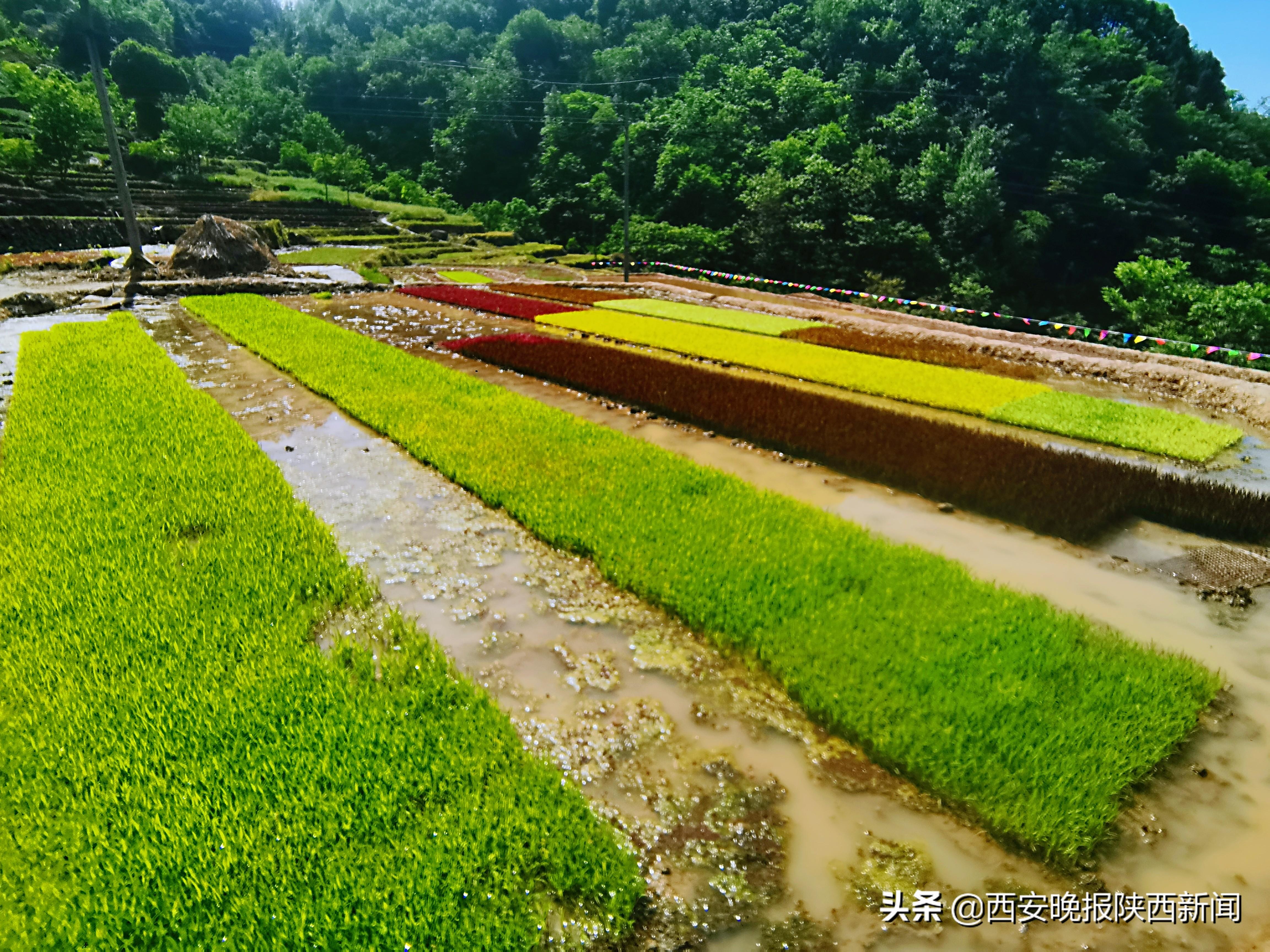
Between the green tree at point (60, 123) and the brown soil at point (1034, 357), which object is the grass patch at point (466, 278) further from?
the green tree at point (60, 123)


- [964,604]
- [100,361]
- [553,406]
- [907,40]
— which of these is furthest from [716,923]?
[907,40]

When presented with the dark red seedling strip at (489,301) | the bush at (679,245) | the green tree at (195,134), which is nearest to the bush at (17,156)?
the green tree at (195,134)

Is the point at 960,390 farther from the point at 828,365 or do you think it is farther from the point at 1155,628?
the point at 1155,628

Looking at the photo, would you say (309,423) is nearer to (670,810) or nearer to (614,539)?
(614,539)

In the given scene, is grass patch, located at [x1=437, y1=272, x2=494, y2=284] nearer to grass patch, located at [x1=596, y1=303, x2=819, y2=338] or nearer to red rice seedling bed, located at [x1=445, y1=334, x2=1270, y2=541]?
grass patch, located at [x1=596, y1=303, x2=819, y2=338]

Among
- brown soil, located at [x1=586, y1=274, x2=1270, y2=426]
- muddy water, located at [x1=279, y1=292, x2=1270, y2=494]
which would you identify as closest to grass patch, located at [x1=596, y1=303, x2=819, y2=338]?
brown soil, located at [x1=586, y1=274, x2=1270, y2=426]
